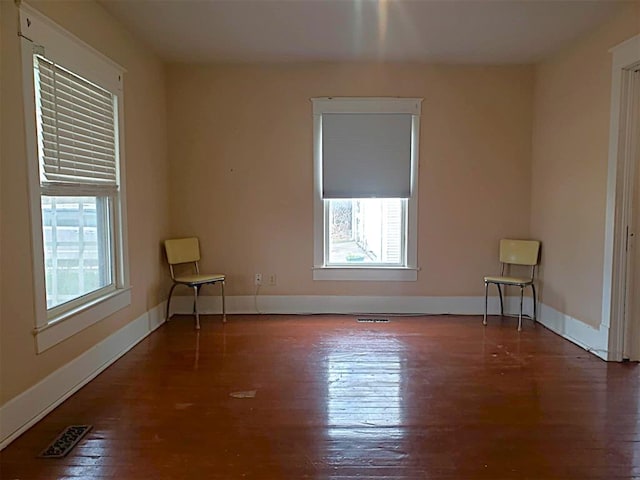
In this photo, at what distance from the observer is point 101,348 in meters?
3.32

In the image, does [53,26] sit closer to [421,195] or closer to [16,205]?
[16,205]

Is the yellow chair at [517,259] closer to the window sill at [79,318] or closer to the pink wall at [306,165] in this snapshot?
the pink wall at [306,165]

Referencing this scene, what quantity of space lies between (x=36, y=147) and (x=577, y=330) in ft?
13.5

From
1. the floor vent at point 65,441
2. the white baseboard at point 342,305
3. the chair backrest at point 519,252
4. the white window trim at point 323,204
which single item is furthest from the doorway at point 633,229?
the floor vent at point 65,441

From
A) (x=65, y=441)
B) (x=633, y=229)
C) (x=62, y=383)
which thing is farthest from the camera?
(x=633, y=229)

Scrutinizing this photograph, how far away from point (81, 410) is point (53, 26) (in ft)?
7.20

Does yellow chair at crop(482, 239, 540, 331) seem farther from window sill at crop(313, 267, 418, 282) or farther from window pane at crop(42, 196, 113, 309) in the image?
window pane at crop(42, 196, 113, 309)

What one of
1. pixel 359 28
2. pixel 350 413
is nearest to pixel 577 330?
pixel 350 413

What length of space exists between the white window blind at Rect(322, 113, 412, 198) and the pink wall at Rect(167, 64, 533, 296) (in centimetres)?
18

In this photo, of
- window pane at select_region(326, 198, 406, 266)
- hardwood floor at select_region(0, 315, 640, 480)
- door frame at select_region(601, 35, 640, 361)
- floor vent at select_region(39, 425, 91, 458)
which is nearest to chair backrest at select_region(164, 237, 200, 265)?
hardwood floor at select_region(0, 315, 640, 480)

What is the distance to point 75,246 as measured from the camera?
3148 mm

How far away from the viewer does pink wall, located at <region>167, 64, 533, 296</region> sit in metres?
4.76

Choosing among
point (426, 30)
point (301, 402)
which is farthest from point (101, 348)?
point (426, 30)

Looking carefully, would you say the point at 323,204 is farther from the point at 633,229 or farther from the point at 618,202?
the point at 633,229
